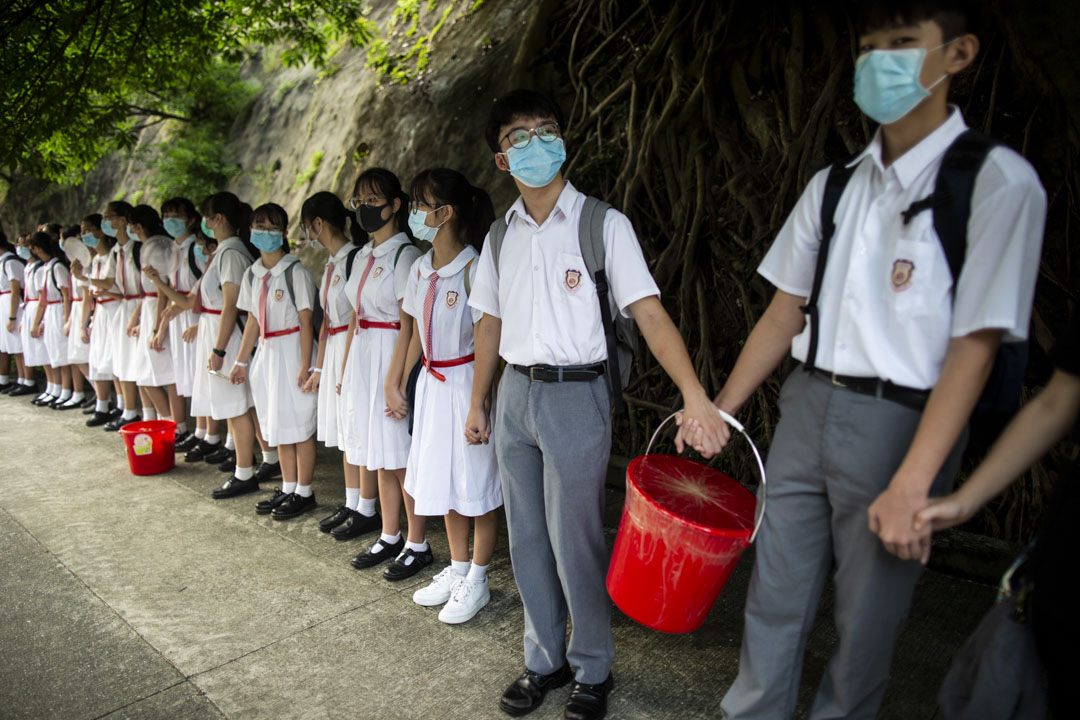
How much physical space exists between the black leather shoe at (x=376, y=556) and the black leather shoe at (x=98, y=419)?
4.09 metres

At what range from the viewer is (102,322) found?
6188mm

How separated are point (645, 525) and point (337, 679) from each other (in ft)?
4.38

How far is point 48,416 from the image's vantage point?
6.74 meters

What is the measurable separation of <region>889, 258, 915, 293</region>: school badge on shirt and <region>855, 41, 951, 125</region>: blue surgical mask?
0.31 m

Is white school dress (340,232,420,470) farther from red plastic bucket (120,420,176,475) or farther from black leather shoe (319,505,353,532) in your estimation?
red plastic bucket (120,420,176,475)

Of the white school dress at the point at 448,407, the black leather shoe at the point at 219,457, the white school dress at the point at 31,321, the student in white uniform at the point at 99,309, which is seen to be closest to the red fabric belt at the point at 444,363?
the white school dress at the point at 448,407

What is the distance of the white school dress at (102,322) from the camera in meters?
5.96

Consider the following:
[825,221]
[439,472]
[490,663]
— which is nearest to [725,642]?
[490,663]

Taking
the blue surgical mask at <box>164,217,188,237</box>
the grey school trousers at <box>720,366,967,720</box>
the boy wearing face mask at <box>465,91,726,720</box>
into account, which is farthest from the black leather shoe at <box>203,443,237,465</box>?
the grey school trousers at <box>720,366,967,720</box>

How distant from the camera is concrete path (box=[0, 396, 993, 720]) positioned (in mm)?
2395

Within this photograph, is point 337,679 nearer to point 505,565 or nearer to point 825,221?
point 505,565

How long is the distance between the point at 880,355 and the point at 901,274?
0.55ft

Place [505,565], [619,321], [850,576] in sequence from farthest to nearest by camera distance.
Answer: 1. [505,565]
2. [619,321]
3. [850,576]

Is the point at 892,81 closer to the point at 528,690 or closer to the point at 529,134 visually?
the point at 529,134
